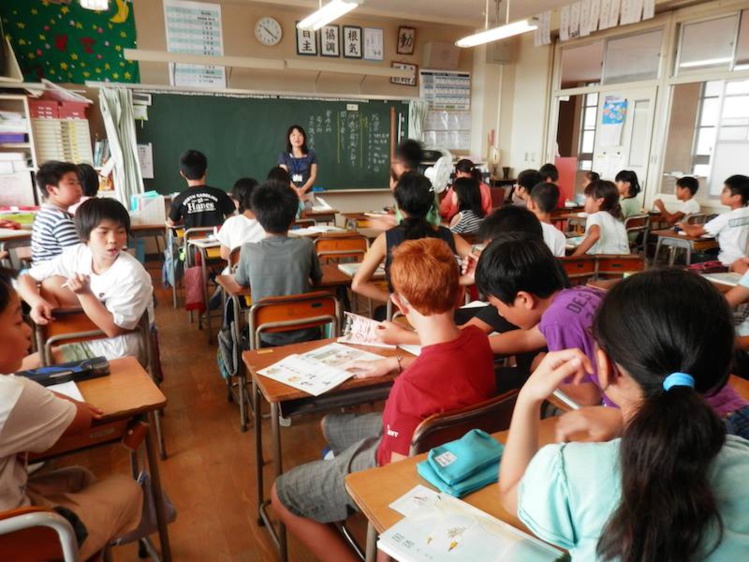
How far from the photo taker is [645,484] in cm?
67

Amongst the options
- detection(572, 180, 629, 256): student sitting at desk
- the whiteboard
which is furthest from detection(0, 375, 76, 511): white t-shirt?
the whiteboard

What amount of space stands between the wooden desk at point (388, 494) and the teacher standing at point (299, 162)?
198 inches

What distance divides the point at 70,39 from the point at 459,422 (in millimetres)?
6465

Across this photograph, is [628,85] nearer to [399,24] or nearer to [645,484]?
[399,24]

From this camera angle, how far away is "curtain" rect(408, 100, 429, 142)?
297 inches

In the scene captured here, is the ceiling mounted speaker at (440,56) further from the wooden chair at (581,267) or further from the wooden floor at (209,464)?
the wooden floor at (209,464)

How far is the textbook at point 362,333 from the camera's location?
1.92 metres

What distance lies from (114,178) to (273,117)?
6.88 ft

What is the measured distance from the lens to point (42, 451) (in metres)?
1.24

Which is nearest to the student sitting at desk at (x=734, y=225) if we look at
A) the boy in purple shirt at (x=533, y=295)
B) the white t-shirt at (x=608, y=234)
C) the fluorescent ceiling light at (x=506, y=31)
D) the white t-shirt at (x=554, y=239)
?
the white t-shirt at (x=608, y=234)

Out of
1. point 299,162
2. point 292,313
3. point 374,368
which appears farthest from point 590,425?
point 299,162

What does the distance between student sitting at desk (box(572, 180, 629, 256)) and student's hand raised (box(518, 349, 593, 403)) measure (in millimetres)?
3217

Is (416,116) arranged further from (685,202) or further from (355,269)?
(355,269)

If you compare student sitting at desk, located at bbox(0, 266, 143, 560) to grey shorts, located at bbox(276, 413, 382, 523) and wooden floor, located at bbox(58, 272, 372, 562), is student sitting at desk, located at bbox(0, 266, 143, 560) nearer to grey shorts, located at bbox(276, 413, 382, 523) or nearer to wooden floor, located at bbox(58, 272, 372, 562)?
grey shorts, located at bbox(276, 413, 382, 523)
